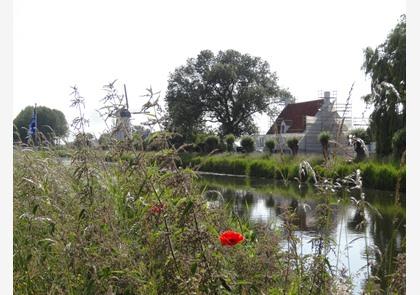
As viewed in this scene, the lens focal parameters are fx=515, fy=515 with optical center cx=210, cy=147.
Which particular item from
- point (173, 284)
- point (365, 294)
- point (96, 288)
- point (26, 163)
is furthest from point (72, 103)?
point (365, 294)

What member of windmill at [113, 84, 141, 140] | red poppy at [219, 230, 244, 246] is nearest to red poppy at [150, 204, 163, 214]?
red poppy at [219, 230, 244, 246]

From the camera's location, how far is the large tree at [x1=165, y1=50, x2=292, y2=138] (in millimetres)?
51406

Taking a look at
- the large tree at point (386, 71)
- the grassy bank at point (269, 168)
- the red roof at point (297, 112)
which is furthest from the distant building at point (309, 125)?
the large tree at point (386, 71)

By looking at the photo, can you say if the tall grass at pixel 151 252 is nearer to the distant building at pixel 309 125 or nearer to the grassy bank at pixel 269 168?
the distant building at pixel 309 125

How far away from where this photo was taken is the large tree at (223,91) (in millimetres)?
51406

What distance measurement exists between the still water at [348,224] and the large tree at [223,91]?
31.8m

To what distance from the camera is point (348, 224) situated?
8930 millimetres

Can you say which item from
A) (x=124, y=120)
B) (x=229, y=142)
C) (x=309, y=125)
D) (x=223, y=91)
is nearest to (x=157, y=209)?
(x=124, y=120)

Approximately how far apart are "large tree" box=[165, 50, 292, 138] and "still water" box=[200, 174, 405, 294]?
104 ft

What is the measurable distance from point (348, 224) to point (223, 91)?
145 feet

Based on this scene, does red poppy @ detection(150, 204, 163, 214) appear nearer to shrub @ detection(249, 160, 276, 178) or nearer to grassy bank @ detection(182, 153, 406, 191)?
grassy bank @ detection(182, 153, 406, 191)

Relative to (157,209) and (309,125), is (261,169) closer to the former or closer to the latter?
(309,125)

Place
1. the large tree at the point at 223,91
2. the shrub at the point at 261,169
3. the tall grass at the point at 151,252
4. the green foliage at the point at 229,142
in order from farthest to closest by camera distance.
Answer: the large tree at the point at 223,91 → the green foliage at the point at 229,142 → the shrub at the point at 261,169 → the tall grass at the point at 151,252
